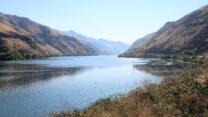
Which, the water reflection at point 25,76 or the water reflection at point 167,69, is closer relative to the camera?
the water reflection at point 25,76

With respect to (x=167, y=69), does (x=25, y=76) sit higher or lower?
higher

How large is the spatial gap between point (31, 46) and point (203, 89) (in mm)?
206264

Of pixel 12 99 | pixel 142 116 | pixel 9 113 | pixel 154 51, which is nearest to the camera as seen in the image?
pixel 142 116

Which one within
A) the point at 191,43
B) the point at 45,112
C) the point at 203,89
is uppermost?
the point at 191,43

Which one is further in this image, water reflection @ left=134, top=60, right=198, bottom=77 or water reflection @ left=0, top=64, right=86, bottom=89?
water reflection @ left=134, top=60, right=198, bottom=77

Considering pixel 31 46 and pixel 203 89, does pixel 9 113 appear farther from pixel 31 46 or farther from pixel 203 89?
pixel 31 46

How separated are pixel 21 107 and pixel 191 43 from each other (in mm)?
164162

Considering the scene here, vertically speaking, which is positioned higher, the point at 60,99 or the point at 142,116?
the point at 142,116

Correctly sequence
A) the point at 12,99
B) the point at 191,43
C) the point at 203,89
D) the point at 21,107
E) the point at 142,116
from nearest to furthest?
the point at 142,116 < the point at 203,89 < the point at 21,107 < the point at 12,99 < the point at 191,43

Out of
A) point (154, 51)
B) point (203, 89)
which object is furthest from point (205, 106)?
point (154, 51)

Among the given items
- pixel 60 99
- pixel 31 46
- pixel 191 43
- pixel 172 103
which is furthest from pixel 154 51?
pixel 172 103

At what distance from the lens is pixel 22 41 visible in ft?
638

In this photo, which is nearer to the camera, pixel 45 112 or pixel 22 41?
pixel 45 112

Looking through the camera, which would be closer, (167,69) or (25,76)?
(25,76)
